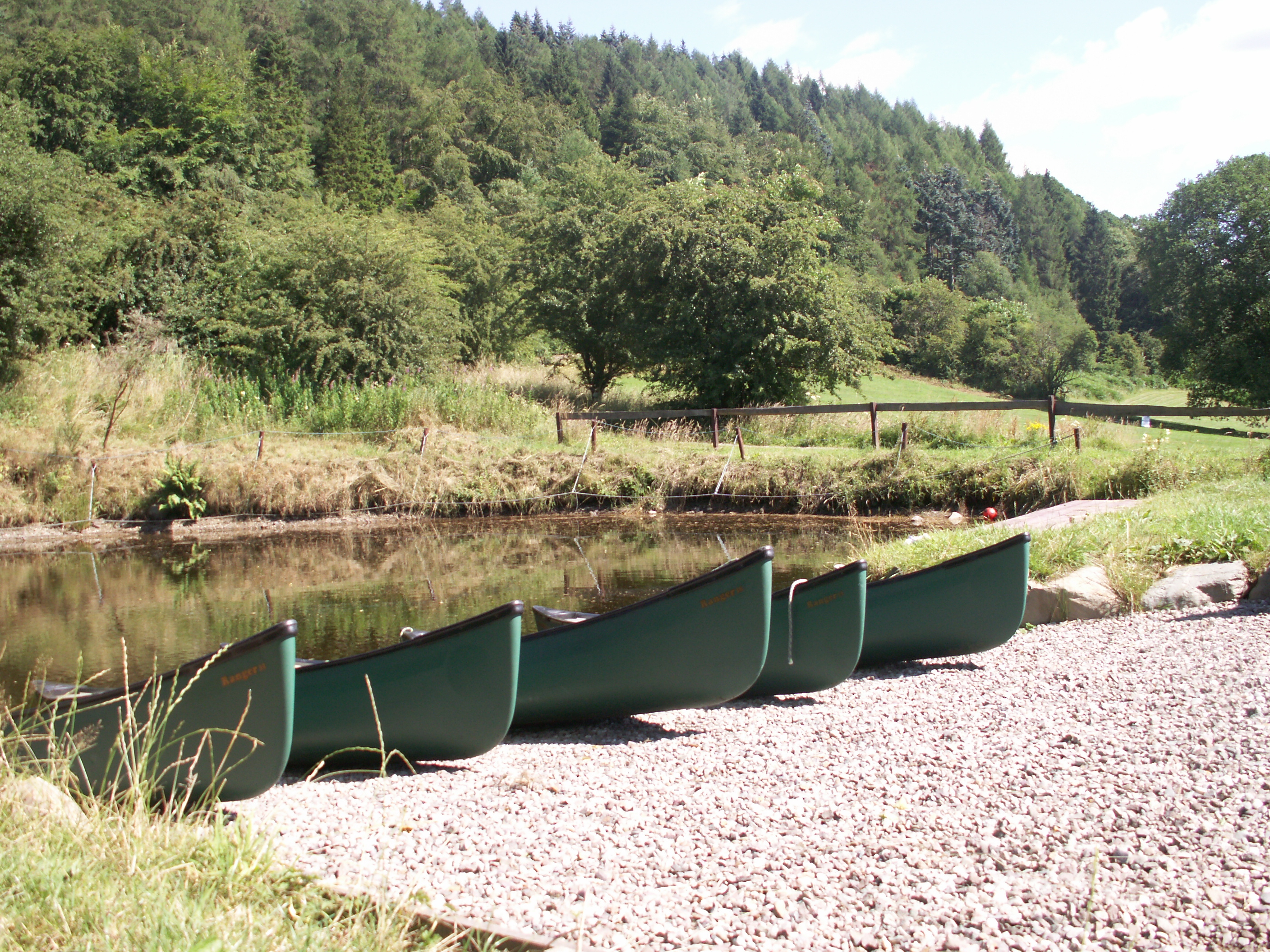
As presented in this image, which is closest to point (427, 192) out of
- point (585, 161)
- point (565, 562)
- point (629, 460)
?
point (585, 161)

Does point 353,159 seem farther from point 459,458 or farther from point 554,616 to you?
point 554,616

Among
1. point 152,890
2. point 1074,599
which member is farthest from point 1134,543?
point 152,890

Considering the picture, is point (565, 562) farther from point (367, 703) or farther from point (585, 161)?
point (585, 161)

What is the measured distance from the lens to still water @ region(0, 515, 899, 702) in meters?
8.72

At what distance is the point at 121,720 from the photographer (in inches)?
158

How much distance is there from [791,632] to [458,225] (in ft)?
120

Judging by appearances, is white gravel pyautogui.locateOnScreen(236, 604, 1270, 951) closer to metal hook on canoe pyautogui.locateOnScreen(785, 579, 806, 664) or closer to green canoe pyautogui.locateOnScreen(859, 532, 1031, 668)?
metal hook on canoe pyautogui.locateOnScreen(785, 579, 806, 664)

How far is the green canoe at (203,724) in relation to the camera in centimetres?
376

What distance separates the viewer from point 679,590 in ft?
16.7

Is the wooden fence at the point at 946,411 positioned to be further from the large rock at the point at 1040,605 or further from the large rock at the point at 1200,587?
the large rock at the point at 1040,605

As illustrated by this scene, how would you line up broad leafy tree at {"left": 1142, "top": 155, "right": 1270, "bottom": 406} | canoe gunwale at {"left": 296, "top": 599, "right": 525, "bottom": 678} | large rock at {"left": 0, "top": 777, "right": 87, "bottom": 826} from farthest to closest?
broad leafy tree at {"left": 1142, "top": 155, "right": 1270, "bottom": 406} < canoe gunwale at {"left": 296, "top": 599, "right": 525, "bottom": 678} < large rock at {"left": 0, "top": 777, "right": 87, "bottom": 826}

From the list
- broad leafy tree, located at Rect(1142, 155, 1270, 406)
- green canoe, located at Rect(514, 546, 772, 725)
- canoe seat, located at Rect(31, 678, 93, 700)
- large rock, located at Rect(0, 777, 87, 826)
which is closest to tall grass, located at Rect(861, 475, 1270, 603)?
green canoe, located at Rect(514, 546, 772, 725)

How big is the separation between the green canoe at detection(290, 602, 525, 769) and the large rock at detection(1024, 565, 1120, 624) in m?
4.83

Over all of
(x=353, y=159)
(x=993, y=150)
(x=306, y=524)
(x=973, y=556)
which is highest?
(x=993, y=150)
